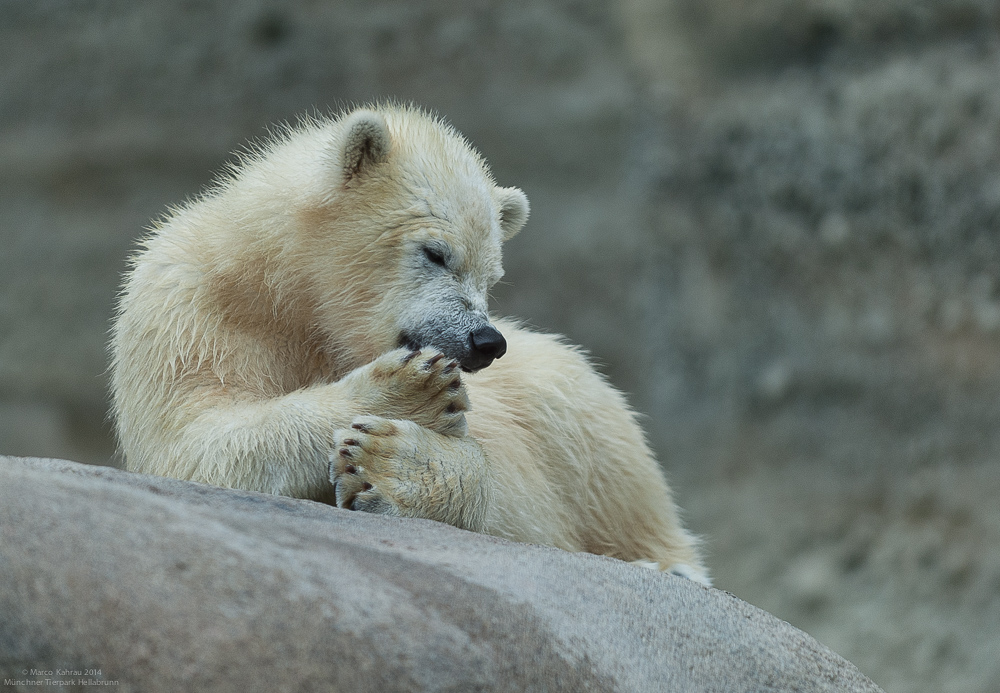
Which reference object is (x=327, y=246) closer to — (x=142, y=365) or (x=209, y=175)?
(x=142, y=365)

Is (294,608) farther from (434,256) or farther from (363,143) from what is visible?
(363,143)

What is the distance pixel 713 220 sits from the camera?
5.64 m

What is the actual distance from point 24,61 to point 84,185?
3.03 feet

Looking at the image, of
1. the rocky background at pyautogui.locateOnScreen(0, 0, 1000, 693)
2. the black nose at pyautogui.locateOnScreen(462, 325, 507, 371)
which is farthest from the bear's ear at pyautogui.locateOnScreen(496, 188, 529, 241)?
the rocky background at pyautogui.locateOnScreen(0, 0, 1000, 693)

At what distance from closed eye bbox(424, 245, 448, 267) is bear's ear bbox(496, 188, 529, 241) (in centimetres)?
40

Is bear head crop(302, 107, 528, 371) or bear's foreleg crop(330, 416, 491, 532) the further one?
bear head crop(302, 107, 528, 371)

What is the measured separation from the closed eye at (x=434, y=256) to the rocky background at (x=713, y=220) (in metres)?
2.37

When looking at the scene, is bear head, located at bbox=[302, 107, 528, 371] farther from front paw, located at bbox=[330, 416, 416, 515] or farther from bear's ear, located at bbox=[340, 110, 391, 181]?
front paw, located at bbox=[330, 416, 416, 515]

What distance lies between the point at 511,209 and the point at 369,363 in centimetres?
85

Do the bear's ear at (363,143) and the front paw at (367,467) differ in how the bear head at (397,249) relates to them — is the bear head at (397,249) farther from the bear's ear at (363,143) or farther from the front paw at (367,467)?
the front paw at (367,467)

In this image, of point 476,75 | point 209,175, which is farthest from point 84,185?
point 476,75

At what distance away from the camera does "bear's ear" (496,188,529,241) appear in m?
2.94

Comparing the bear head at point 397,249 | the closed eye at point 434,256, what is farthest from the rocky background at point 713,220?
the closed eye at point 434,256

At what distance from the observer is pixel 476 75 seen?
20.7 feet
